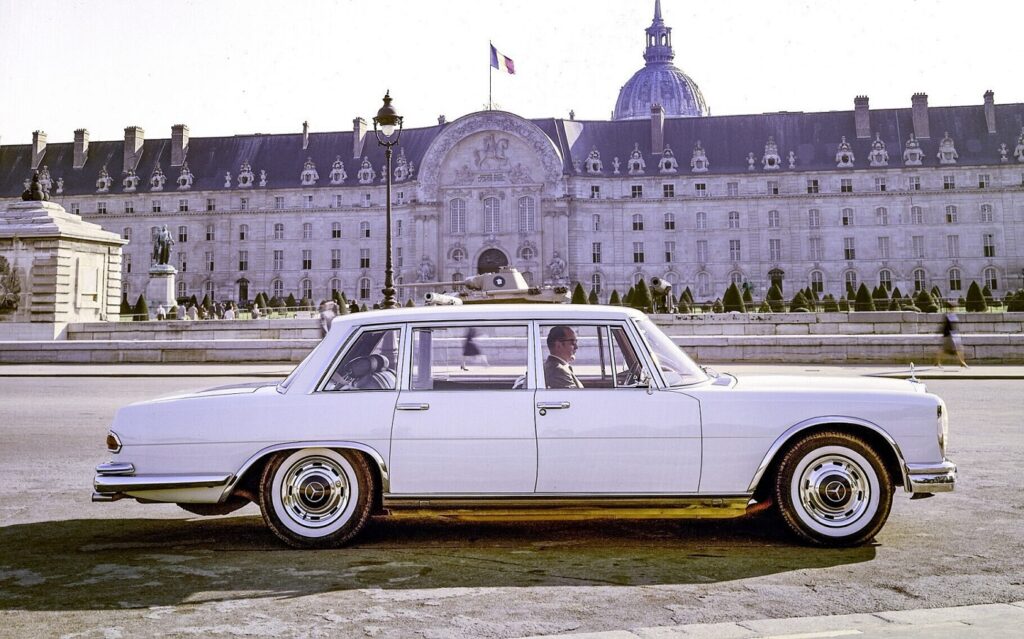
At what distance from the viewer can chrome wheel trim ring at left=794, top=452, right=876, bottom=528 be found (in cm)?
507

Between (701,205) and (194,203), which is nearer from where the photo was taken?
(701,205)

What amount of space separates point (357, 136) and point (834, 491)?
79.2 meters

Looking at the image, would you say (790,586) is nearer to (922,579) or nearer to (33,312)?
(922,579)

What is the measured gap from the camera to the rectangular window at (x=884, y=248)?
232 ft

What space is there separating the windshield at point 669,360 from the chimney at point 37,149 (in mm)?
92198

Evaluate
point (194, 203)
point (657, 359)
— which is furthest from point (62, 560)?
point (194, 203)

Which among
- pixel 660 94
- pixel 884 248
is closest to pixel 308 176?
pixel 660 94

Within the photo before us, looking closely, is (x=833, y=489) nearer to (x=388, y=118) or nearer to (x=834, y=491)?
(x=834, y=491)

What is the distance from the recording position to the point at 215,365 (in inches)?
959

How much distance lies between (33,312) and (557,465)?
1057 inches

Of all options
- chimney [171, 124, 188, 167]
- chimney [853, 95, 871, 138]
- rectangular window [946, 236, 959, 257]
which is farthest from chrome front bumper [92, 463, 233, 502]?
chimney [171, 124, 188, 167]

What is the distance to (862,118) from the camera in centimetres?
7338

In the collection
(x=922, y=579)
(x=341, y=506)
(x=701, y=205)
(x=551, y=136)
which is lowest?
(x=922, y=579)

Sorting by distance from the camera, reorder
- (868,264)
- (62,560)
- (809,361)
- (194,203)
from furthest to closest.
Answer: (194,203)
(868,264)
(809,361)
(62,560)
